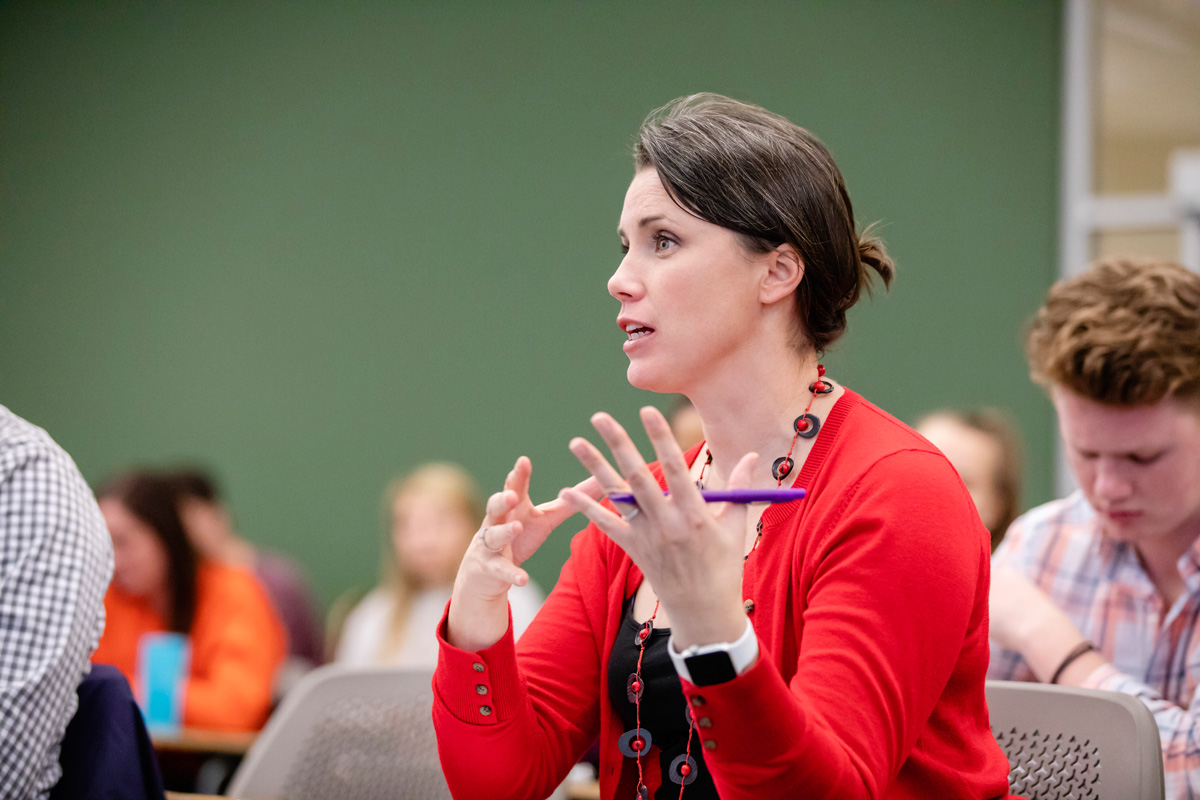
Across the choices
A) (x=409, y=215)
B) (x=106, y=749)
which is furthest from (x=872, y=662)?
(x=409, y=215)

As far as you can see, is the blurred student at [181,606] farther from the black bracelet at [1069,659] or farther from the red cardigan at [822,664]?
the black bracelet at [1069,659]

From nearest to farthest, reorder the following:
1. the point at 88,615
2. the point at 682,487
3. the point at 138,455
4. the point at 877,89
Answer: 1. the point at 682,487
2. the point at 88,615
3. the point at 877,89
4. the point at 138,455

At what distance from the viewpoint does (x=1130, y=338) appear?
1.65m

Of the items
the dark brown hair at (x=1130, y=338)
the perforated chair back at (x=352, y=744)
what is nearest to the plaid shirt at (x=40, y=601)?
the perforated chair back at (x=352, y=744)

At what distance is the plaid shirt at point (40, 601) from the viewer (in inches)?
47.3

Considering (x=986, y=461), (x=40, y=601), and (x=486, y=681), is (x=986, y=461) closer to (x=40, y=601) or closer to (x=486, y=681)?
(x=486, y=681)

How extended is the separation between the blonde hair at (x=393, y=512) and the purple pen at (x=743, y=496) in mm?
3044

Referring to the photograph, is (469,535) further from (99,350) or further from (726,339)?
(726,339)

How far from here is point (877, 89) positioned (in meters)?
4.30

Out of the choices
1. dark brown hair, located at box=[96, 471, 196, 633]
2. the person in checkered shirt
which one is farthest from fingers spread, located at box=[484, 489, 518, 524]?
dark brown hair, located at box=[96, 471, 196, 633]

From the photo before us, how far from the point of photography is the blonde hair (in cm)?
379

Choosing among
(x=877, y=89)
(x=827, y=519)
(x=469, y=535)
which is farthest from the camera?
(x=877, y=89)

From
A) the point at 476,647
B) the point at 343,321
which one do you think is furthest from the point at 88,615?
the point at 343,321

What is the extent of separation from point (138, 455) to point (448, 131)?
227cm
